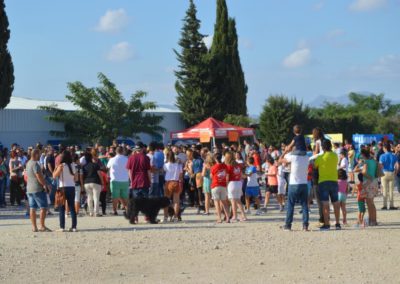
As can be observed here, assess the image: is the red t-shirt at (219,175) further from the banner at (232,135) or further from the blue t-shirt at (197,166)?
the banner at (232,135)

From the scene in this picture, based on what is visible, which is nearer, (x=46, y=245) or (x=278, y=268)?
(x=278, y=268)

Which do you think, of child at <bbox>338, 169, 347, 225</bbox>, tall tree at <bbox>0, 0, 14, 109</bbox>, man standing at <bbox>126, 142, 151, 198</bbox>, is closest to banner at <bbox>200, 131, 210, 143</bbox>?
tall tree at <bbox>0, 0, 14, 109</bbox>

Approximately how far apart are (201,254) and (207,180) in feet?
Result: 22.6

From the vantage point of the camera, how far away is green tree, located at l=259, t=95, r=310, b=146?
52219 mm

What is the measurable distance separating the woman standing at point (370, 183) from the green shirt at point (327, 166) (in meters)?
1.05

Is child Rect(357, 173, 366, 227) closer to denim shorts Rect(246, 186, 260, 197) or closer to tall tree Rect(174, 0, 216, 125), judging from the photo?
denim shorts Rect(246, 186, 260, 197)

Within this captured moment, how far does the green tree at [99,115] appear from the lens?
4238 centimetres

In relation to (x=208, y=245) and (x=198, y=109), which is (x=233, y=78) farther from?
(x=208, y=245)

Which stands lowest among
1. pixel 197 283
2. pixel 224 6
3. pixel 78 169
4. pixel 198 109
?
pixel 197 283

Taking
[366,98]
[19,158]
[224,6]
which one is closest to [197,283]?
[19,158]

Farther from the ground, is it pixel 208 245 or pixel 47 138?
pixel 47 138

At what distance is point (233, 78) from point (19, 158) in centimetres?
3682

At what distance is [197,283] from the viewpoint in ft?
33.3

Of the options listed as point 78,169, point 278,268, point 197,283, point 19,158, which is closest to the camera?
point 197,283
